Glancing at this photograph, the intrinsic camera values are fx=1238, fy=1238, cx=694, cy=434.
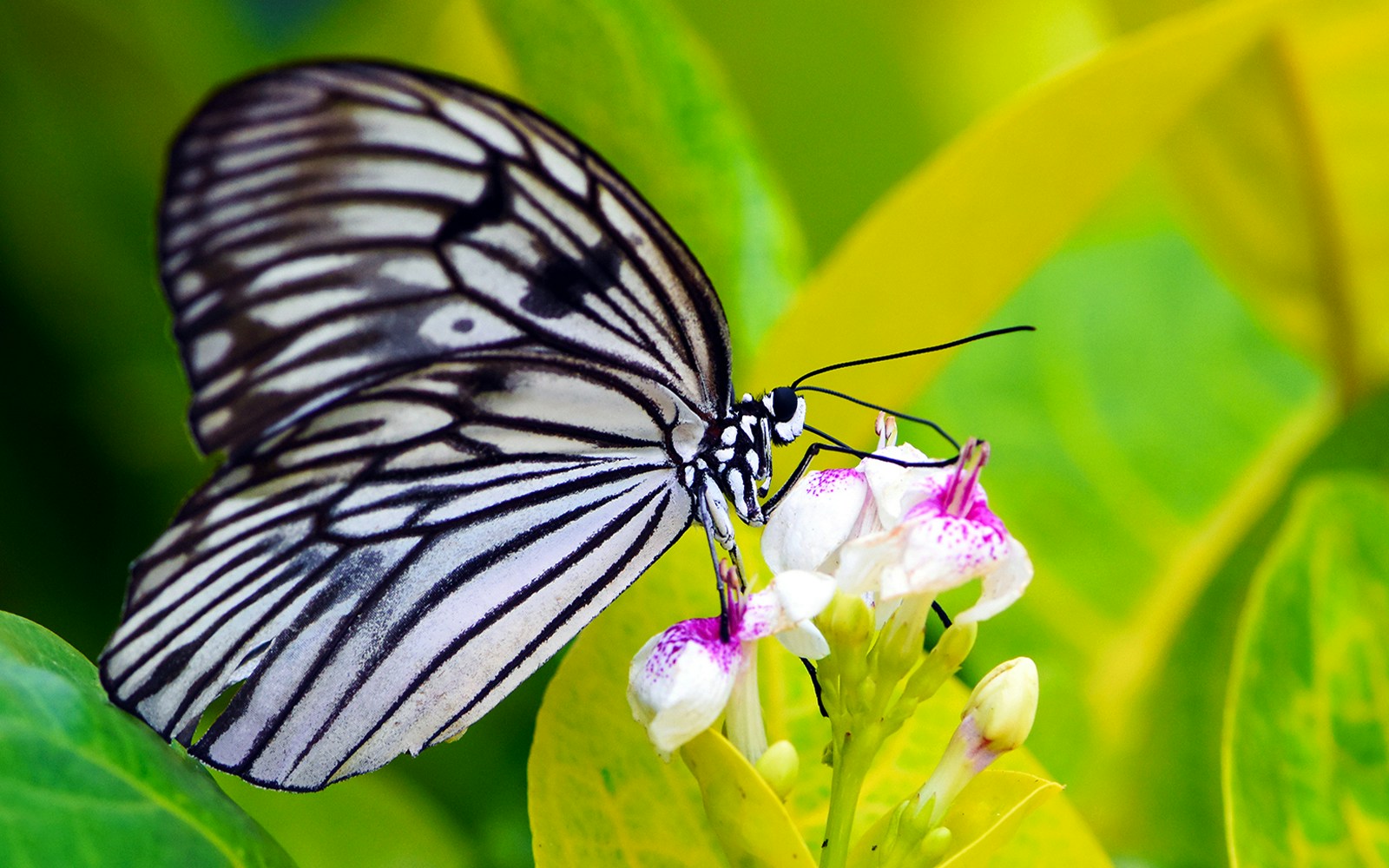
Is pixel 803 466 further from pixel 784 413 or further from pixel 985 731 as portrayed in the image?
pixel 985 731

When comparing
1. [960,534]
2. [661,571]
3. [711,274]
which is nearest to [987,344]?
[711,274]

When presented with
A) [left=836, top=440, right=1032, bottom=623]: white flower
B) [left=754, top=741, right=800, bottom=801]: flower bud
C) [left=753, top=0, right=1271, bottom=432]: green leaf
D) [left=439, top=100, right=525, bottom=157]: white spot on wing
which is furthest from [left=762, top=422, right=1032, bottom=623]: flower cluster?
[left=439, top=100, right=525, bottom=157]: white spot on wing

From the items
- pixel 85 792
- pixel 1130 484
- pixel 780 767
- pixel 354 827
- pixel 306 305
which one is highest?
pixel 306 305

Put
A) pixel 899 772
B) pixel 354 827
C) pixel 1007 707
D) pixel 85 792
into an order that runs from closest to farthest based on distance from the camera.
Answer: pixel 85 792
pixel 1007 707
pixel 899 772
pixel 354 827

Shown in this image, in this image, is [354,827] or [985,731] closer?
[985,731]

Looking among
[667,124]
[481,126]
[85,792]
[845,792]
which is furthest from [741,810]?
[667,124]
